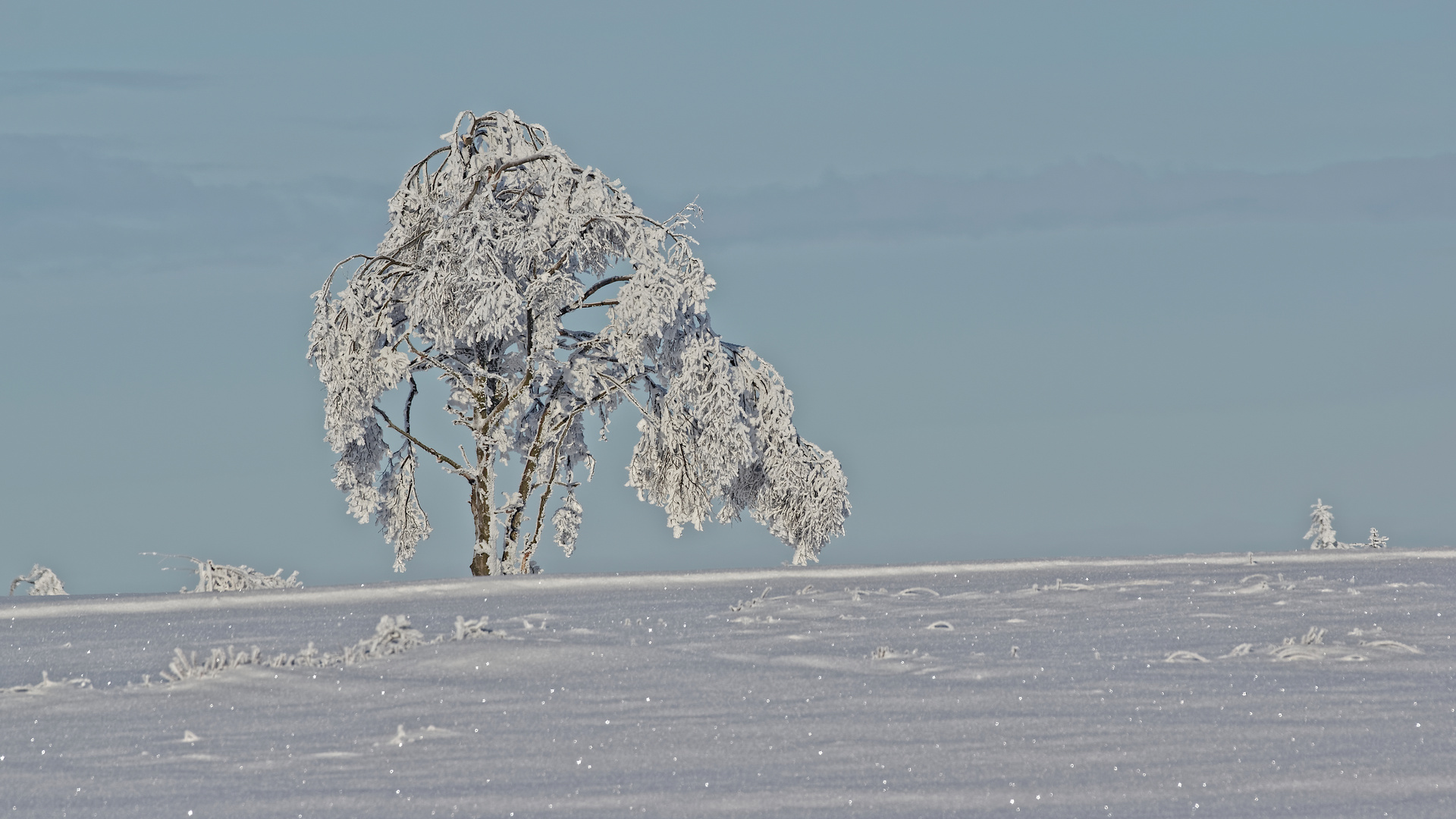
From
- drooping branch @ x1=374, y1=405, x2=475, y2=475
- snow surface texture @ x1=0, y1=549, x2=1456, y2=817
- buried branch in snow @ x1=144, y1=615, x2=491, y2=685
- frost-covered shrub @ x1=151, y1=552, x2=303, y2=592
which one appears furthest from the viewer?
drooping branch @ x1=374, y1=405, x2=475, y2=475

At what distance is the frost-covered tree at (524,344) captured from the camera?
1820 centimetres

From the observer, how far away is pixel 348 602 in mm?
9250

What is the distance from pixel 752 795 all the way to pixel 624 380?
48.6 ft

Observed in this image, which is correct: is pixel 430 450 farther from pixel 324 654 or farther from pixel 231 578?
pixel 324 654

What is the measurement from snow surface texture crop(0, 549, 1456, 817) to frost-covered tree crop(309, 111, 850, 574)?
9.33m

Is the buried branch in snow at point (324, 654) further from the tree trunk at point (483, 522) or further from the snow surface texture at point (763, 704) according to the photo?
the tree trunk at point (483, 522)

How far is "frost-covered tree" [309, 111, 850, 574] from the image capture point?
59.7 ft

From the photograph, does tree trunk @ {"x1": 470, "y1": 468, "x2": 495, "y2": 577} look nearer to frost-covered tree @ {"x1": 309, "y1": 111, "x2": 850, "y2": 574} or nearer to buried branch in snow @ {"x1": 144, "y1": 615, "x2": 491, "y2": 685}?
frost-covered tree @ {"x1": 309, "y1": 111, "x2": 850, "y2": 574}

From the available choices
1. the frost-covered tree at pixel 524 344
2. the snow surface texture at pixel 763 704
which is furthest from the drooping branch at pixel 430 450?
the snow surface texture at pixel 763 704

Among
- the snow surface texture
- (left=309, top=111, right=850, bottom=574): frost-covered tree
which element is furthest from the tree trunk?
the snow surface texture

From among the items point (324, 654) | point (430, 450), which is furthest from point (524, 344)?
point (324, 654)

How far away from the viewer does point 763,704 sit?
20.0ft

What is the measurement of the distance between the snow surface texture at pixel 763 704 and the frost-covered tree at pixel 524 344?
9.33 meters

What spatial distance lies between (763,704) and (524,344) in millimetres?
13163
